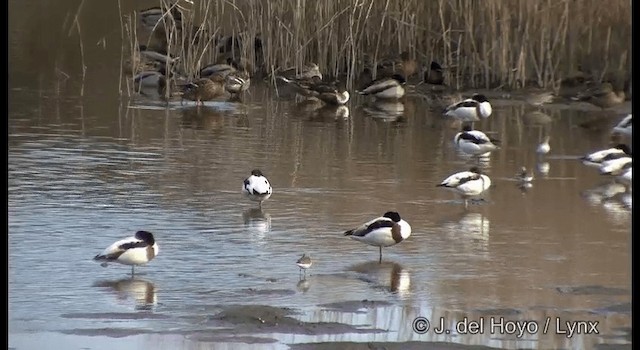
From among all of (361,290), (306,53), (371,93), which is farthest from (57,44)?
(361,290)

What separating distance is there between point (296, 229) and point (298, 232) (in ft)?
0.34

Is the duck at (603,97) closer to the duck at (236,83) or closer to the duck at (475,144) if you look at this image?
the duck at (475,144)

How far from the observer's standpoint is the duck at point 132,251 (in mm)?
7641

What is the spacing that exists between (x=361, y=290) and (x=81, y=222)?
2.43 meters

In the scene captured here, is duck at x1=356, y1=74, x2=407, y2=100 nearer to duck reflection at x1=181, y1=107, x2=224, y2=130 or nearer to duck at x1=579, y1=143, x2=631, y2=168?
duck reflection at x1=181, y1=107, x2=224, y2=130

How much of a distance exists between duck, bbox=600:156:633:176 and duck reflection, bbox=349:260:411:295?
3.42 meters

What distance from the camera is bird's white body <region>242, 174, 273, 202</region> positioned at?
9.55 meters

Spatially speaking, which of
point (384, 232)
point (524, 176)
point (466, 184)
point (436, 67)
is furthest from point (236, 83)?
point (384, 232)

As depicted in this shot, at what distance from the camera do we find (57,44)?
65.7 ft

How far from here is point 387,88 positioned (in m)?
16.1

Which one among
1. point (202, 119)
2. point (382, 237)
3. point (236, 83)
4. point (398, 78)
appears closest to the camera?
point (382, 237)

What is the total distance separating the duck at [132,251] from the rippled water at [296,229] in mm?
110

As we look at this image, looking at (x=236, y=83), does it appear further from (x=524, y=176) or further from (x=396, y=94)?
(x=524, y=176)

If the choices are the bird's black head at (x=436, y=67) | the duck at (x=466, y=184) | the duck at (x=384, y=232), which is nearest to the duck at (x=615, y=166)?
the duck at (x=466, y=184)
